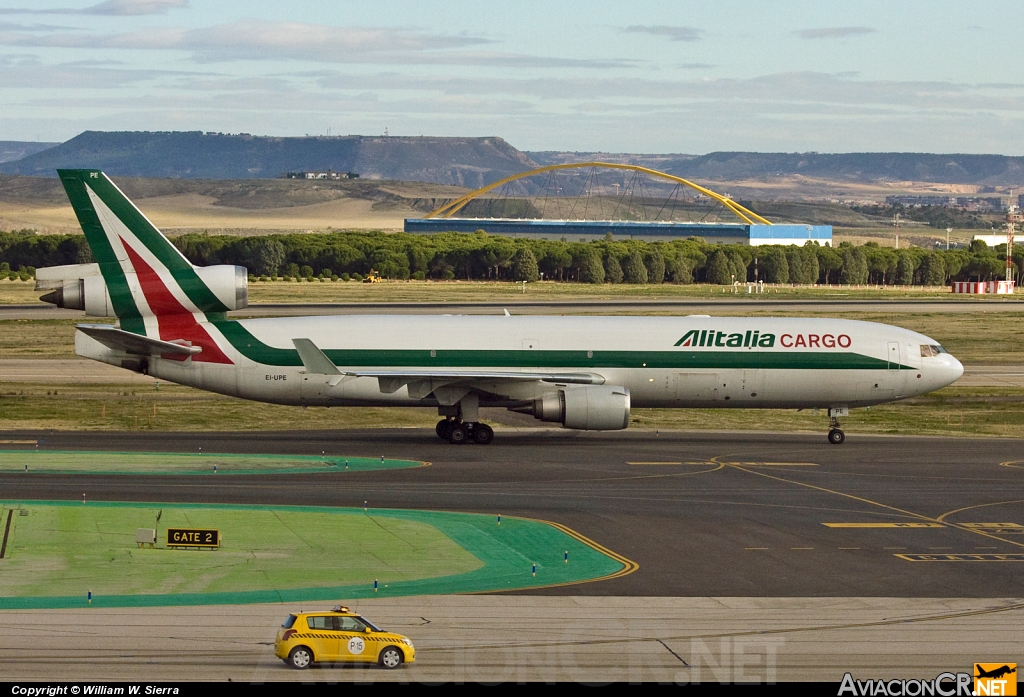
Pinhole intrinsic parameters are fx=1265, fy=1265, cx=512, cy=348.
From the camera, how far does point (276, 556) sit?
31.0 metres

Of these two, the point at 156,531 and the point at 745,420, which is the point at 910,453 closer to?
the point at 745,420

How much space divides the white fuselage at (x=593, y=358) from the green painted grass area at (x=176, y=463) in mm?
3978

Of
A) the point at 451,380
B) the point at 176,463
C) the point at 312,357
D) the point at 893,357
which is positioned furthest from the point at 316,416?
the point at 893,357

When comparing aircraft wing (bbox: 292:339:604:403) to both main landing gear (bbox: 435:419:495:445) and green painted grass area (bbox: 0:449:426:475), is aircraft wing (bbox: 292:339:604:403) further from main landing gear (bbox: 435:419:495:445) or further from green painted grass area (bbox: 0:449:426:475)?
green painted grass area (bbox: 0:449:426:475)

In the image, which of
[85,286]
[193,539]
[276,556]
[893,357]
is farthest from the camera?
[893,357]

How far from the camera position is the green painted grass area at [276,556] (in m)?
27.4

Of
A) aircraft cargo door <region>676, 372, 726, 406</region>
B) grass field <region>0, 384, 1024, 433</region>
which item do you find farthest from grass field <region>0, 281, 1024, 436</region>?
aircraft cargo door <region>676, 372, 726, 406</region>

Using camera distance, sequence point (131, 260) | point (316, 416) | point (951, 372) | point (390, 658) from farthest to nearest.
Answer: point (316, 416) → point (951, 372) → point (131, 260) → point (390, 658)

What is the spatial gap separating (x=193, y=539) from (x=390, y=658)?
1180 centimetres

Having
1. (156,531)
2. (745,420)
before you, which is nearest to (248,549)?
(156,531)

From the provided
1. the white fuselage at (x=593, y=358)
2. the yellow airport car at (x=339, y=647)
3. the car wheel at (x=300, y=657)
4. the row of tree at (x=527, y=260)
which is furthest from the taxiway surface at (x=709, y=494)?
the row of tree at (x=527, y=260)

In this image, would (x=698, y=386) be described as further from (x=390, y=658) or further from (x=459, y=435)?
(x=390, y=658)

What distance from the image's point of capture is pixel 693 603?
1051 inches

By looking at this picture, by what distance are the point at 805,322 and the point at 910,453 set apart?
7.07 m
